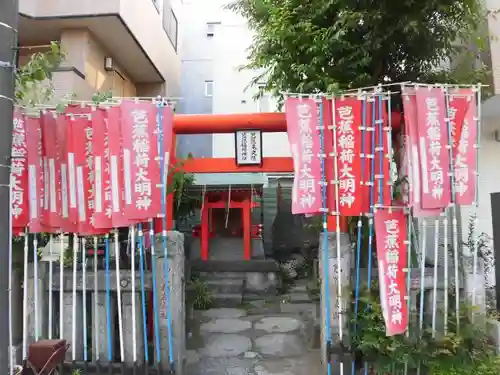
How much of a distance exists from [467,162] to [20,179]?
239 inches

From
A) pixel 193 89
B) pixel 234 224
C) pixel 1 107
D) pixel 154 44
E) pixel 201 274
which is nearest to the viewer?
pixel 1 107

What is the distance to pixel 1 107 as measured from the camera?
2934 mm

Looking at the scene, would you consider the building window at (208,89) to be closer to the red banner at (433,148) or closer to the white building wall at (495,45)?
the white building wall at (495,45)

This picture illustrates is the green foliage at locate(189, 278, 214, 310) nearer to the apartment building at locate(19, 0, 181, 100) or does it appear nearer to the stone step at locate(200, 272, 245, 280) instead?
the stone step at locate(200, 272, 245, 280)

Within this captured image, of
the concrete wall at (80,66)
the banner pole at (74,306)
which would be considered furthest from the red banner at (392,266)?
the concrete wall at (80,66)

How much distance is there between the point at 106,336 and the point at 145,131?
2969 mm

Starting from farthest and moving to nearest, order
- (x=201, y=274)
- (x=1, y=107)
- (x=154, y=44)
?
(x=154, y=44) → (x=201, y=274) → (x=1, y=107)

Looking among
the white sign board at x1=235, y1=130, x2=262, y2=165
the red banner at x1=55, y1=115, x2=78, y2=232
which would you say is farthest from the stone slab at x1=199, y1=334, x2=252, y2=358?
the white sign board at x1=235, y1=130, x2=262, y2=165

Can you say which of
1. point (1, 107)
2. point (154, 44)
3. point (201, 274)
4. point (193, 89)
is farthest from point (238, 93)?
point (1, 107)

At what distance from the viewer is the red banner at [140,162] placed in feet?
19.0

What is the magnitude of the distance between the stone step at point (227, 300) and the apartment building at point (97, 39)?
18.5 ft

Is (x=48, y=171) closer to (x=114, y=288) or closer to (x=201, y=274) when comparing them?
(x=114, y=288)

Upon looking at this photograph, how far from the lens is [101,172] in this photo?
5.86m

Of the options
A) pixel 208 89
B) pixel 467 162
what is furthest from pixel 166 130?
pixel 208 89
